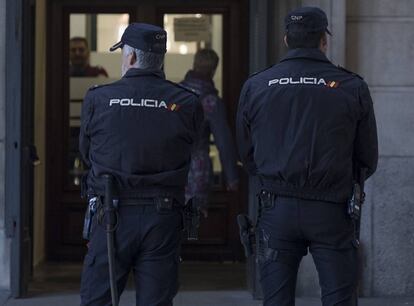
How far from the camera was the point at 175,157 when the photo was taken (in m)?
5.63

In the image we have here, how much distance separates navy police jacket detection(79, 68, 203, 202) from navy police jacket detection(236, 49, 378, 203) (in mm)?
413

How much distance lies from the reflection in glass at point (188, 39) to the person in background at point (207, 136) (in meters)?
0.39

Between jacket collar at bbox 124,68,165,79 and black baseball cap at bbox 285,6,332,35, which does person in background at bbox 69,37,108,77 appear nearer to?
jacket collar at bbox 124,68,165,79

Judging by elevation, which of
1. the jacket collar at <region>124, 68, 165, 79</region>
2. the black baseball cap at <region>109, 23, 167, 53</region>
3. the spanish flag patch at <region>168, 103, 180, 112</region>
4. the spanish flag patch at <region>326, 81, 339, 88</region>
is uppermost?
the black baseball cap at <region>109, 23, 167, 53</region>

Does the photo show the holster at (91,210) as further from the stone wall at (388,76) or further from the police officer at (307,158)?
the stone wall at (388,76)

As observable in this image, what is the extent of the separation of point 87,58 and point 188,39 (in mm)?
963

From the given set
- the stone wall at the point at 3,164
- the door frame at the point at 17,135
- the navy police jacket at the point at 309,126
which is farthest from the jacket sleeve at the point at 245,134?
the stone wall at the point at 3,164

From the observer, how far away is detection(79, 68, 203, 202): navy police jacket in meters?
5.53

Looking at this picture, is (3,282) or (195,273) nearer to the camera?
(3,282)

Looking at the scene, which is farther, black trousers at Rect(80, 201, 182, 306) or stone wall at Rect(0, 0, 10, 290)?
stone wall at Rect(0, 0, 10, 290)

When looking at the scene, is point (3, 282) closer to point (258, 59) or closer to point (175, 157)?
point (258, 59)

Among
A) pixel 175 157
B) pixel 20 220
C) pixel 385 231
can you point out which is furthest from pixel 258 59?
pixel 175 157

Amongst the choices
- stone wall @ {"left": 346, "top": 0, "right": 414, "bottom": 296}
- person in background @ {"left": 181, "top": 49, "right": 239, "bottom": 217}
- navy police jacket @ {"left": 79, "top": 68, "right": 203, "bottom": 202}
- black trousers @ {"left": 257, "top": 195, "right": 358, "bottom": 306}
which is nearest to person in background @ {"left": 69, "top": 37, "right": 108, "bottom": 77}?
person in background @ {"left": 181, "top": 49, "right": 239, "bottom": 217}

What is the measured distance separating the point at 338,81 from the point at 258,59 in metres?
2.57
